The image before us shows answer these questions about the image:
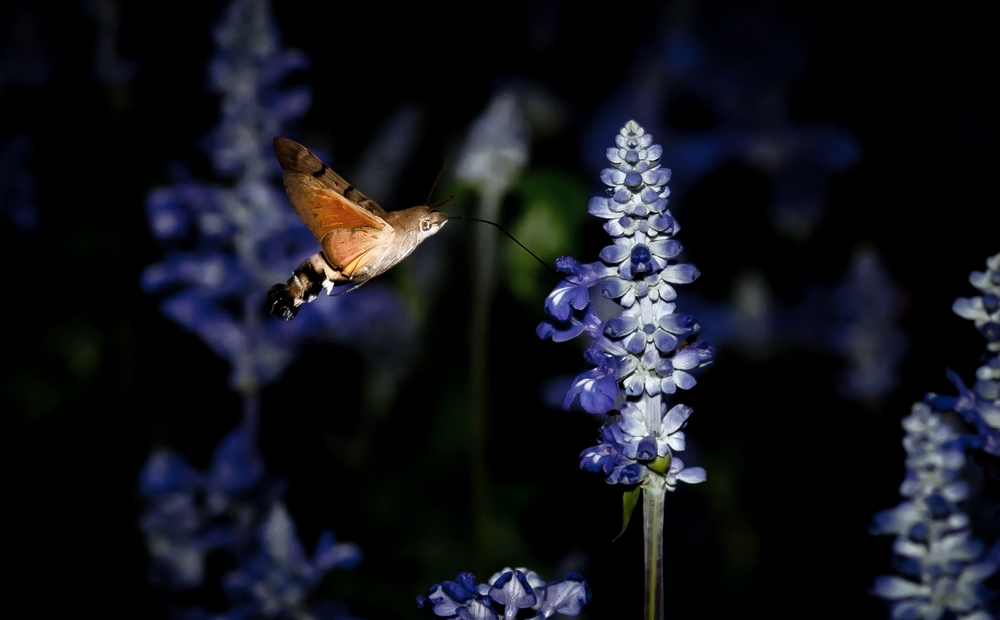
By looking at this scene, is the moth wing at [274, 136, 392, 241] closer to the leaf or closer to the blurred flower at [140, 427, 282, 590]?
the blurred flower at [140, 427, 282, 590]

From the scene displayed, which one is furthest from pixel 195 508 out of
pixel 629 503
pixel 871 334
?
pixel 871 334

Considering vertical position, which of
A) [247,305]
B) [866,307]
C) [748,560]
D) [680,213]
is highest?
[680,213]

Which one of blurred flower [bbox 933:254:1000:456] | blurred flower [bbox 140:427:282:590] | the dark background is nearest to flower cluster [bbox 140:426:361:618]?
blurred flower [bbox 140:427:282:590]

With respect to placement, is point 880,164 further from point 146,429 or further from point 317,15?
point 146,429

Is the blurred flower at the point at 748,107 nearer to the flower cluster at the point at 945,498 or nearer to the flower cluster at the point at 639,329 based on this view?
the flower cluster at the point at 945,498

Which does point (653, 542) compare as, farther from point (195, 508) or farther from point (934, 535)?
point (195, 508)

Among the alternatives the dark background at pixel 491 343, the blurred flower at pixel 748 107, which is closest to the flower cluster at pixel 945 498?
the dark background at pixel 491 343

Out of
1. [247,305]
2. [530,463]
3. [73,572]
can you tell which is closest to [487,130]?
[247,305]
